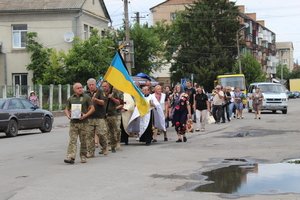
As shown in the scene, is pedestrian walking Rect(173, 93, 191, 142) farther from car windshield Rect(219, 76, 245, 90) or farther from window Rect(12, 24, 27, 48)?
window Rect(12, 24, 27, 48)

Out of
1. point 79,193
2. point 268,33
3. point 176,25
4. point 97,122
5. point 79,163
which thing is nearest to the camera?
point 79,193

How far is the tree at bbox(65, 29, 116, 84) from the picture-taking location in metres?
44.4

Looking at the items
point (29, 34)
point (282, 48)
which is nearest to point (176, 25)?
point (29, 34)

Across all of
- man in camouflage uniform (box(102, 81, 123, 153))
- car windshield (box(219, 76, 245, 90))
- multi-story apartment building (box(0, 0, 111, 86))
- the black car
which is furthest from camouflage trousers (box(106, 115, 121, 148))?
multi-story apartment building (box(0, 0, 111, 86))

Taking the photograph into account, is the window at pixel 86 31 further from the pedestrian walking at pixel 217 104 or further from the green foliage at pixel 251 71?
the green foliage at pixel 251 71

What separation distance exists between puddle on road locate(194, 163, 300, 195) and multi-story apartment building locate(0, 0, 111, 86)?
Result: 38412 mm

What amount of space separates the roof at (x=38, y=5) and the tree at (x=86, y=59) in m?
4.29

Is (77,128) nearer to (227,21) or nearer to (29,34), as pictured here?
(29,34)

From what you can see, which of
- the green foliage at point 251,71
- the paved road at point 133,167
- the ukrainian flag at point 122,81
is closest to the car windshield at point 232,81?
the paved road at point 133,167

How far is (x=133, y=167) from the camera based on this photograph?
11.4m

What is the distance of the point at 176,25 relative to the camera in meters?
81.1

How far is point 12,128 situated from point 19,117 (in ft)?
1.88

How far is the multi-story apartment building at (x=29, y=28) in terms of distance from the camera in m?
48.3

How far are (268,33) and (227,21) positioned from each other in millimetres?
71079
